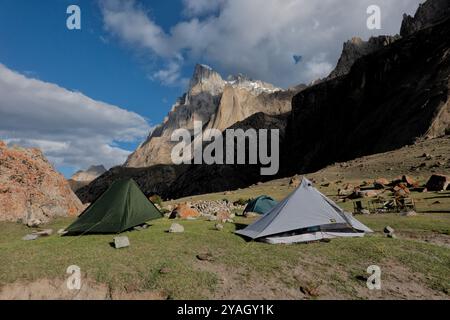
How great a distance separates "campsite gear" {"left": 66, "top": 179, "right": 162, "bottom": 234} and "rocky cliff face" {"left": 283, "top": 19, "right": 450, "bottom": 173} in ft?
156

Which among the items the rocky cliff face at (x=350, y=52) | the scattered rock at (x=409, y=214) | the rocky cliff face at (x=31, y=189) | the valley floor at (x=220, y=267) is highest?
the rocky cliff face at (x=350, y=52)

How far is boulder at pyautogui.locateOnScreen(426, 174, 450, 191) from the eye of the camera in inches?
1116

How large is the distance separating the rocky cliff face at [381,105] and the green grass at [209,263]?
44904mm

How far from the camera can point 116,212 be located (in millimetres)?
15008

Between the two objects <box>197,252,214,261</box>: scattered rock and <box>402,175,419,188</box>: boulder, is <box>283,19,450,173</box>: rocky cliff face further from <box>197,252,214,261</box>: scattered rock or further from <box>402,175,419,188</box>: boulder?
<box>197,252,214,261</box>: scattered rock

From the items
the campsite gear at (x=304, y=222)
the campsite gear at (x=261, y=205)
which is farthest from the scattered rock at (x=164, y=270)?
the campsite gear at (x=261, y=205)

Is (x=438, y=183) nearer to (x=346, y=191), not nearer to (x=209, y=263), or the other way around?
(x=346, y=191)

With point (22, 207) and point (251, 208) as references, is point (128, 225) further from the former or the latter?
point (251, 208)

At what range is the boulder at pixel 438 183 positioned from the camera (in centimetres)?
2834

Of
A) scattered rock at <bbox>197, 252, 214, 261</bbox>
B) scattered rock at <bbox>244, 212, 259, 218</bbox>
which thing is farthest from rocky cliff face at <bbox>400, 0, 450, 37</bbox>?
scattered rock at <bbox>197, 252, 214, 261</bbox>

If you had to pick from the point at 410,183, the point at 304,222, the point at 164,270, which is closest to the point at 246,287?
the point at 164,270

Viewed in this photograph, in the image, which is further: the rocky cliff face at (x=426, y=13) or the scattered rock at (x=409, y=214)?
the rocky cliff face at (x=426, y=13)

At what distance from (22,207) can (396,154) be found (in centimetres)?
4300

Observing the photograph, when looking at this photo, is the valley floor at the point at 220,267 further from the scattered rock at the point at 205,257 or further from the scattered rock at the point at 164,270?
the scattered rock at the point at 205,257
